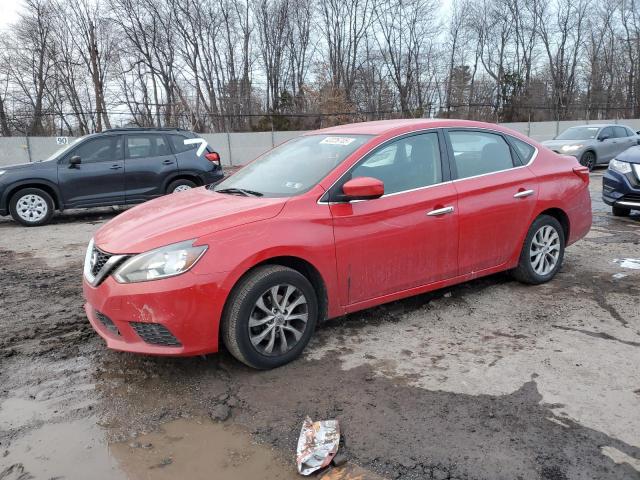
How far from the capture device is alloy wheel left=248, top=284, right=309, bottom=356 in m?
3.38

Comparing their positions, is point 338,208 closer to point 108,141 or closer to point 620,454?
point 620,454

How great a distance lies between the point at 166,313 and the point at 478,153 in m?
3.02

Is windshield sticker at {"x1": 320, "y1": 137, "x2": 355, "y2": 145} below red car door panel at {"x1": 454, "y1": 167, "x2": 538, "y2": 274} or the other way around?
the other way around

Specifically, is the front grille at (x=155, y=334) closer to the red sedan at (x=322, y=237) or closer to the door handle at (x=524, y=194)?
the red sedan at (x=322, y=237)

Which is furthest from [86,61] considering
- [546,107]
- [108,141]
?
[546,107]

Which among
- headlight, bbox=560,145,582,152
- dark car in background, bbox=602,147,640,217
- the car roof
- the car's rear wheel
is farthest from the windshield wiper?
the car's rear wheel

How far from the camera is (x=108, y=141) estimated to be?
9680 millimetres

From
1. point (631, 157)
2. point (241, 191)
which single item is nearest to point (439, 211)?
point (241, 191)

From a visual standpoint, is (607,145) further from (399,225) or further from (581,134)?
(399,225)

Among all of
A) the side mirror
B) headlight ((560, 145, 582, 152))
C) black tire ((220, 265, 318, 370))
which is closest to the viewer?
black tire ((220, 265, 318, 370))

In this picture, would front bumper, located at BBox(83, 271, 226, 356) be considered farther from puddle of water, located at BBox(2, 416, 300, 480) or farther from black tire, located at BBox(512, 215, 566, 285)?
black tire, located at BBox(512, 215, 566, 285)

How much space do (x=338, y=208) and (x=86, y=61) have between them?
37197 millimetres

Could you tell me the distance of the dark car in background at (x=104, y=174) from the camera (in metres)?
9.24

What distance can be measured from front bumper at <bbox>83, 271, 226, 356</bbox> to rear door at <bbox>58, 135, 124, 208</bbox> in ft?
22.5
